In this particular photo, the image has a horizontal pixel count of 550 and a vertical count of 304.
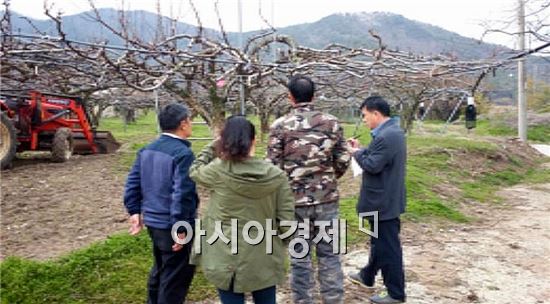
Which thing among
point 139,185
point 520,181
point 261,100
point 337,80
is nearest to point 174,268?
point 139,185

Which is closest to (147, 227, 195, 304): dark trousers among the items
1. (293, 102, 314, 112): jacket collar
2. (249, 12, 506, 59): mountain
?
(293, 102, 314, 112): jacket collar

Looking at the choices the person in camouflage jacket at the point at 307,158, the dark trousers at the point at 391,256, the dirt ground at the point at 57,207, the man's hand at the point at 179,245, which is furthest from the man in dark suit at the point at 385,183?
the dirt ground at the point at 57,207

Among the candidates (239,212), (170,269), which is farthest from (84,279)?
(239,212)

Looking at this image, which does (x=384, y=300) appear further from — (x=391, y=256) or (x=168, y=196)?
(x=168, y=196)

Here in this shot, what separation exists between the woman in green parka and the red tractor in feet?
18.9

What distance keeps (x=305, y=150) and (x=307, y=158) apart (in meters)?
0.05

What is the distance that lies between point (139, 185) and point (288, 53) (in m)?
3.30

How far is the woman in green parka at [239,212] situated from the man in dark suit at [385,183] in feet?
3.08

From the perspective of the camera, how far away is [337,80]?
741 cm

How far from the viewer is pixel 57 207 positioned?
5480 mm

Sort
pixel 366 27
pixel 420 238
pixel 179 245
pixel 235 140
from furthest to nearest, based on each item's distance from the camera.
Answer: pixel 366 27 < pixel 420 238 < pixel 179 245 < pixel 235 140

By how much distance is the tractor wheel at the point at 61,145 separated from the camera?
26.5 ft

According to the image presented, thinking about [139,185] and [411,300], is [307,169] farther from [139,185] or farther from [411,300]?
[411,300]

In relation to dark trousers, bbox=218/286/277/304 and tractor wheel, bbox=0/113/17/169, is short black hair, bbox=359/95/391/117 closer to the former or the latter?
dark trousers, bbox=218/286/277/304
